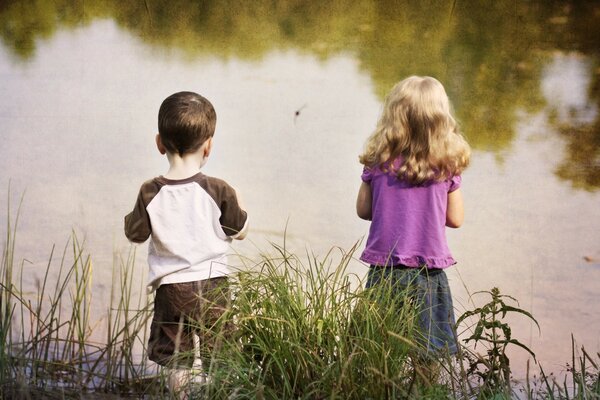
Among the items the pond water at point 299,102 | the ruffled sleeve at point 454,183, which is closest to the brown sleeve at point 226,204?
the ruffled sleeve at point 454,183

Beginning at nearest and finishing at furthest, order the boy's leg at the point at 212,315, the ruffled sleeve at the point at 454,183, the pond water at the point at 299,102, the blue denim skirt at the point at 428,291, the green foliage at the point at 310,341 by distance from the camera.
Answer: the green foliage at the point at 310,341
the boy's leg at the point at 212,315
the blue denim skirt at the point at 428,291
the ruffled sleeve at the point at 454,183
the pond water at the point at 299,102

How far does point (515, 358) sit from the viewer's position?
186 inches

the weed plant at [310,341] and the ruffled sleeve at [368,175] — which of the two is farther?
the ruffled sleeve at [368,175]

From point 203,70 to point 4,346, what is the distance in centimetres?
282

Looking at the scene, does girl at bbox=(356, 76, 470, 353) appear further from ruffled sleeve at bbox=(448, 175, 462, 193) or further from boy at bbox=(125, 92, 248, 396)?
boy at bbox=(125, 92, 248, 396)

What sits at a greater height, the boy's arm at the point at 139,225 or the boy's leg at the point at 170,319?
the boy's arm at the point at 139,225

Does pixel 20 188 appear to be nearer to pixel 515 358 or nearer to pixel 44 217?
pixel 44 217

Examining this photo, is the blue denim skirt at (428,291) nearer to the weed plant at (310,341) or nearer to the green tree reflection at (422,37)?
the weed plant at (310,341)

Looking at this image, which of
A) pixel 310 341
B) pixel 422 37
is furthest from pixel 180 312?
pixel 422 37

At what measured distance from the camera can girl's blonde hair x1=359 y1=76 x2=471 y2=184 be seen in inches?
123

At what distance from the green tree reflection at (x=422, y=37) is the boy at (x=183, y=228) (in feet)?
7.57

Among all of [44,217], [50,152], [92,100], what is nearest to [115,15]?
[92,100]

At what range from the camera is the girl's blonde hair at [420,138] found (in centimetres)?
312

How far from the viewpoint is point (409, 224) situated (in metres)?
3.13
